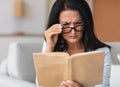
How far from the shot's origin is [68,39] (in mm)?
1505

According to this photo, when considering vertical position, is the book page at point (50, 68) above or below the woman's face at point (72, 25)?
below

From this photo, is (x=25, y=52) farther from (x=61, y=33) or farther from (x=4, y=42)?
(x=4, y=42)

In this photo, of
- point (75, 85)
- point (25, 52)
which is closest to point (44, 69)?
point (75, 85)

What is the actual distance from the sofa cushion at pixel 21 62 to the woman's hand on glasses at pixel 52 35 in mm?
807

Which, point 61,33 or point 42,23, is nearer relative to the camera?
point 61,33

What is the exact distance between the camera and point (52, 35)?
1565 mm

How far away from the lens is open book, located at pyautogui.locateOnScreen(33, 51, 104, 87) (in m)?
1.27

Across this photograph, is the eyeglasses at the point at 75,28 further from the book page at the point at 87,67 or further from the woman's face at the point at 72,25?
the book page at the point at 87,67

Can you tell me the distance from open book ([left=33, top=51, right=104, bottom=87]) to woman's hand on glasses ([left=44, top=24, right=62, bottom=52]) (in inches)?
8.6

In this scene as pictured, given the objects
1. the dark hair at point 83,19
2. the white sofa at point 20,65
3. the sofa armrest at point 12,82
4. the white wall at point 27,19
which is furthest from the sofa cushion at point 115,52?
the white wall at point 27,19

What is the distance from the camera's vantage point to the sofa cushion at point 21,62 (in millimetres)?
2359

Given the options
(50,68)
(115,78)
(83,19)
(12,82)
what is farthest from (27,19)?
(50,68)

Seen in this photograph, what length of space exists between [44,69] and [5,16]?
3205 millimetres

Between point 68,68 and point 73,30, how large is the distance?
247 millimetres
